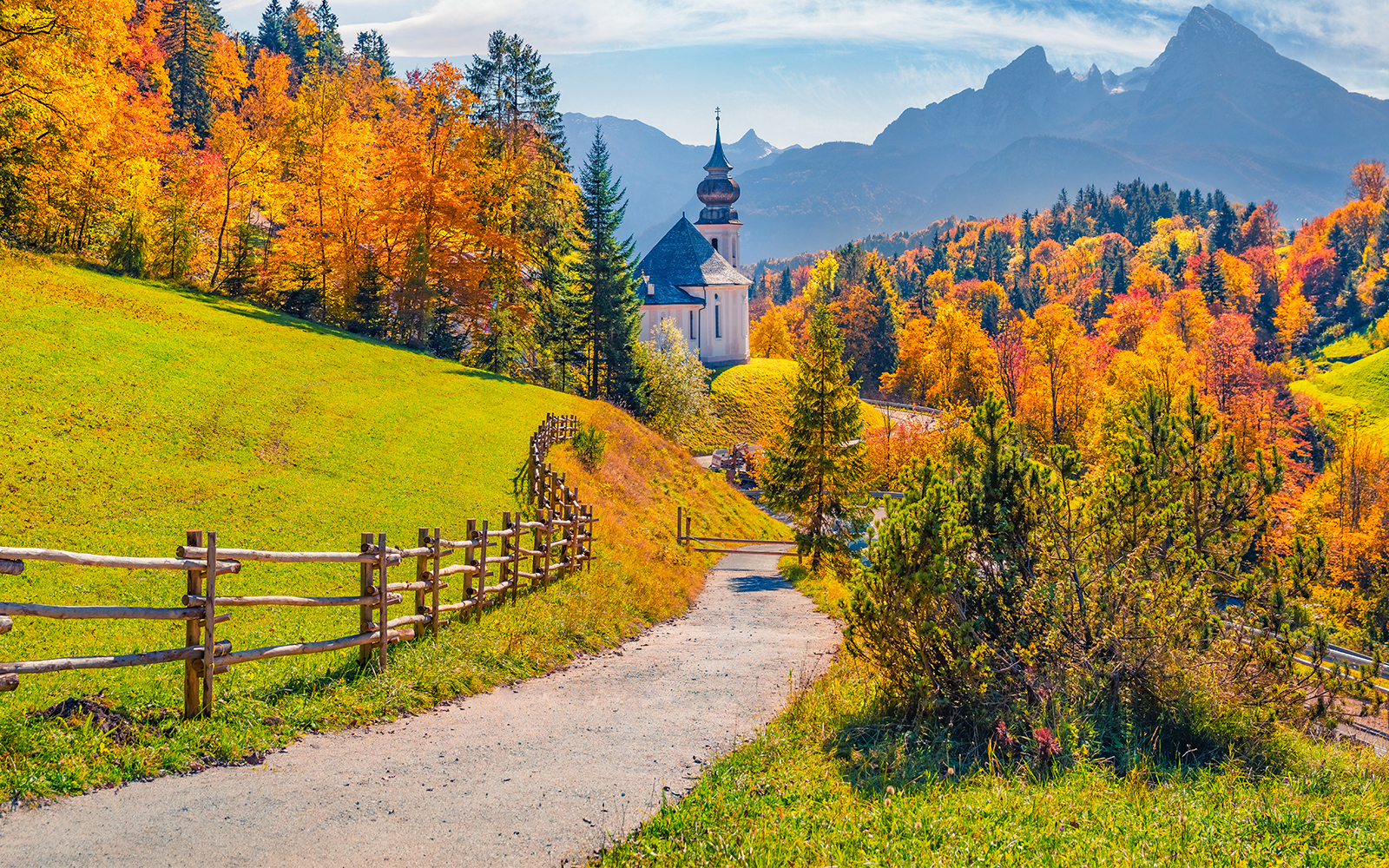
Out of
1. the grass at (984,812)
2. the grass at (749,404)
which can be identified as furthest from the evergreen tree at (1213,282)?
the grass at (984,812)

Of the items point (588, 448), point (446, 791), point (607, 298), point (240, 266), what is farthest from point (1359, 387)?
point (446, 791)

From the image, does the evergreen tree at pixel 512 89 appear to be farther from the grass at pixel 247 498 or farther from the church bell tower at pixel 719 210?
the church bell tower at pixel 719 210

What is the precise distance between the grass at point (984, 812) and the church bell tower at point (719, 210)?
294 ft

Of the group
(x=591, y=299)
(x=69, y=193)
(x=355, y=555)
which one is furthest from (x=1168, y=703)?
(x=591, y=299)

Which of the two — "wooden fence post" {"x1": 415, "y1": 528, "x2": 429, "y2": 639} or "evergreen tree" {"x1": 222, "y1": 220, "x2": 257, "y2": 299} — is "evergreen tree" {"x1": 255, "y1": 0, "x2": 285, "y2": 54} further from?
"wooden fence post" {"x1": 415, "y1": 528, "x2": 429, "y2": 639}

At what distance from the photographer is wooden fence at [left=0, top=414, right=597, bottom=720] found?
7.54 metres

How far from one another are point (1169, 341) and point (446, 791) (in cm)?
6637

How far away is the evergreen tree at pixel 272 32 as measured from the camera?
330 feet

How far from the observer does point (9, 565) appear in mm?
6969

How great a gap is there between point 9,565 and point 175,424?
48.2ft

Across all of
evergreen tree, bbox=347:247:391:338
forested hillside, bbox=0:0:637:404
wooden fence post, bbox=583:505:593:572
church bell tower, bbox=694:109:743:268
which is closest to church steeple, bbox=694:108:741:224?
church bell tower, bbox=694:109:743:268

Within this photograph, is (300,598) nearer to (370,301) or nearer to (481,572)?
(481,572)

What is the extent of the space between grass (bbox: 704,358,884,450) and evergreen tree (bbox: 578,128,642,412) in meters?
13.6

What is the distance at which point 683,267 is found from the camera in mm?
82312
